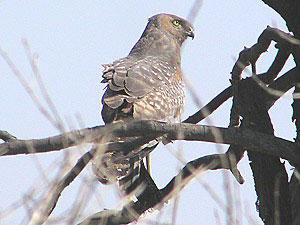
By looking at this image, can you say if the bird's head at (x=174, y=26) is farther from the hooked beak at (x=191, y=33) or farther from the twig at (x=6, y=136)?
the twig at (x=6, y=136)

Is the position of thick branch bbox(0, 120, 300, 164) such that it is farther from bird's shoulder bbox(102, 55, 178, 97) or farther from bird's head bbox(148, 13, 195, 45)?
bird's head bbox(148, 13, 195, 45)

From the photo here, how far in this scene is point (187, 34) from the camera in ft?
29.1

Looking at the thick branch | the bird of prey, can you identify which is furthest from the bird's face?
the thick branch

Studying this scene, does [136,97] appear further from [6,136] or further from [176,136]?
[6,136]

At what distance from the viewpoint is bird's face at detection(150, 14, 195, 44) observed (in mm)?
8836

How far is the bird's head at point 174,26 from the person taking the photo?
883 cm

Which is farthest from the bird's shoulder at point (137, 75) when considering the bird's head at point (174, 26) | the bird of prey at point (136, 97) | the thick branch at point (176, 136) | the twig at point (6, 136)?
the twig at point (6, 136)

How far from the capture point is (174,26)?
29.3ft

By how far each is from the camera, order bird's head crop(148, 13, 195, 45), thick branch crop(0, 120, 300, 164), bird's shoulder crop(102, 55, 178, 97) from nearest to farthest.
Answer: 1. thick branch crop(0, 120, 300, 164)
2. bird's shoulder crop(102, 55, 178, 97)
3. bird's head crop(148, 13, 195, 45)

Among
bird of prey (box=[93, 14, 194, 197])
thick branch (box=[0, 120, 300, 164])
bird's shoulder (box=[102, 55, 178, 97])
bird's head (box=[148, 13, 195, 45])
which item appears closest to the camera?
thick branch (box=[0, 120, 300, 164])

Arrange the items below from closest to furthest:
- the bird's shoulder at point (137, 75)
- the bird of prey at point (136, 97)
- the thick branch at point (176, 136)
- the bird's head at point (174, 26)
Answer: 1. the thick branch at point (176, 136)
2. the bird of prey at point (136, 97)
3. the bird's shoulder at point (137, 75)
4. the bird's head at point (174, 26)

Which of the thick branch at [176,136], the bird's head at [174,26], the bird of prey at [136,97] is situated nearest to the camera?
the thick branch at [176,136]

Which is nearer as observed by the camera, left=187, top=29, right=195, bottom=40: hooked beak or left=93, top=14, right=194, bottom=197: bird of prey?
left=93, top=14, right=194, bottom=197: bird of prey

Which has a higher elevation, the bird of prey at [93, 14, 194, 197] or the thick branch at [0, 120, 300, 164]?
the thick branch at [0, 120, 300, 164]
